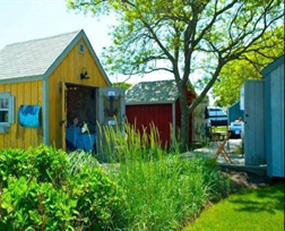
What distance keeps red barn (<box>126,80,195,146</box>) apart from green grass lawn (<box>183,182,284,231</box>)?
538 cm

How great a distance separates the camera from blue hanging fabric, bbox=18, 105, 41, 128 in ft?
14.3

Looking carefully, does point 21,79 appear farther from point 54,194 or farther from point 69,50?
point 54,194

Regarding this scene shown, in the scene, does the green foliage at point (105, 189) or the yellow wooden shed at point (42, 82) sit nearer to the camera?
the green foliage at point (105, 189)

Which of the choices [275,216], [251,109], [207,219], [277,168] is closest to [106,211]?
[207,219]

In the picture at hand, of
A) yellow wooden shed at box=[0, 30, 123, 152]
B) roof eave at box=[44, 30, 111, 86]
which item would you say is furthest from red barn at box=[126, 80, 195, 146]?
roof eave at box=[44, 30, 111, 86]

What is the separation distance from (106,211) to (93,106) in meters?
5.26

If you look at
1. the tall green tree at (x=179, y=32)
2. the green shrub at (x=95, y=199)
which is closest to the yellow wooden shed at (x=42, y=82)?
the tall green tree at (x=179, y=32)

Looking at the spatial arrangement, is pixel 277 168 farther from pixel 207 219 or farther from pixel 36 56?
pixel 36 56

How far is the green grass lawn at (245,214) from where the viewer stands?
2537 mm

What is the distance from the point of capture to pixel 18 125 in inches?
173

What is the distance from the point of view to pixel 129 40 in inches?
275

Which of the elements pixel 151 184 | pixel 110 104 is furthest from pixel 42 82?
pixel 151 184

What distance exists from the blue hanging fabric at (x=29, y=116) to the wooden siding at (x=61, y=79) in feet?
1.40

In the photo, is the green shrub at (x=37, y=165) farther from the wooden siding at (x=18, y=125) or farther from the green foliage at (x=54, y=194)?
the wooden siding at (x=18, y=125)
